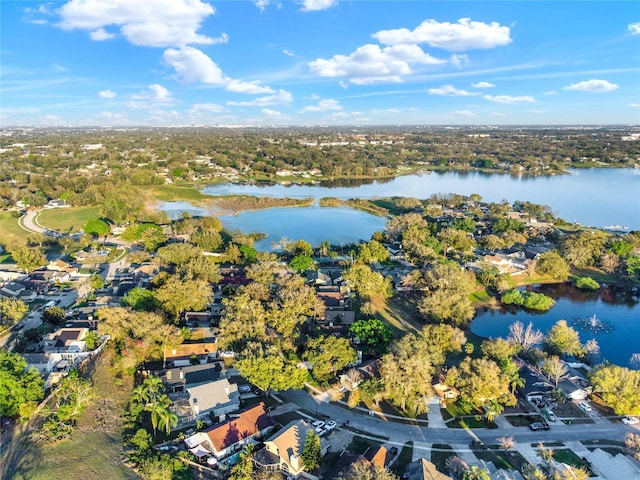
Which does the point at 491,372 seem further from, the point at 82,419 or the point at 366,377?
the point at 82,419

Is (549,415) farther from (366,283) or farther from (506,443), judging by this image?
(366,283)

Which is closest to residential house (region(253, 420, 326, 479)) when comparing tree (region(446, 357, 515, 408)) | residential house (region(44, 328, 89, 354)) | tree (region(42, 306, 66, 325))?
tree (region(446, 357, 515, 408))

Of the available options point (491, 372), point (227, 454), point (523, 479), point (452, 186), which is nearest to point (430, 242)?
point (491, 372)

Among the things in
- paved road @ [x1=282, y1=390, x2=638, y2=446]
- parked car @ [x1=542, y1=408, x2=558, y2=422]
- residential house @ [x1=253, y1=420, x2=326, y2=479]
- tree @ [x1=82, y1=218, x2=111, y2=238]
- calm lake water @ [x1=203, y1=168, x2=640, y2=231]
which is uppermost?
calm lake water @ [x1=203, y1=168, x2=640, y2=231]

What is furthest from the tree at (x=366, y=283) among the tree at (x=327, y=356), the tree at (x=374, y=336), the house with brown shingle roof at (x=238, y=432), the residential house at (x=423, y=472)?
the residential house at (x=423, y=472)

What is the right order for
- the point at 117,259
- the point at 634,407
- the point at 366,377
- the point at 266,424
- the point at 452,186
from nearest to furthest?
the point at 266,424
the point at 634,407
the point at 366,377
the point at 117,259
the point at 452,186

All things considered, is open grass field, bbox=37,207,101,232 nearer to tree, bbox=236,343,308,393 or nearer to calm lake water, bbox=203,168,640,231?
calm lake water, bbox=203,168,640,231
